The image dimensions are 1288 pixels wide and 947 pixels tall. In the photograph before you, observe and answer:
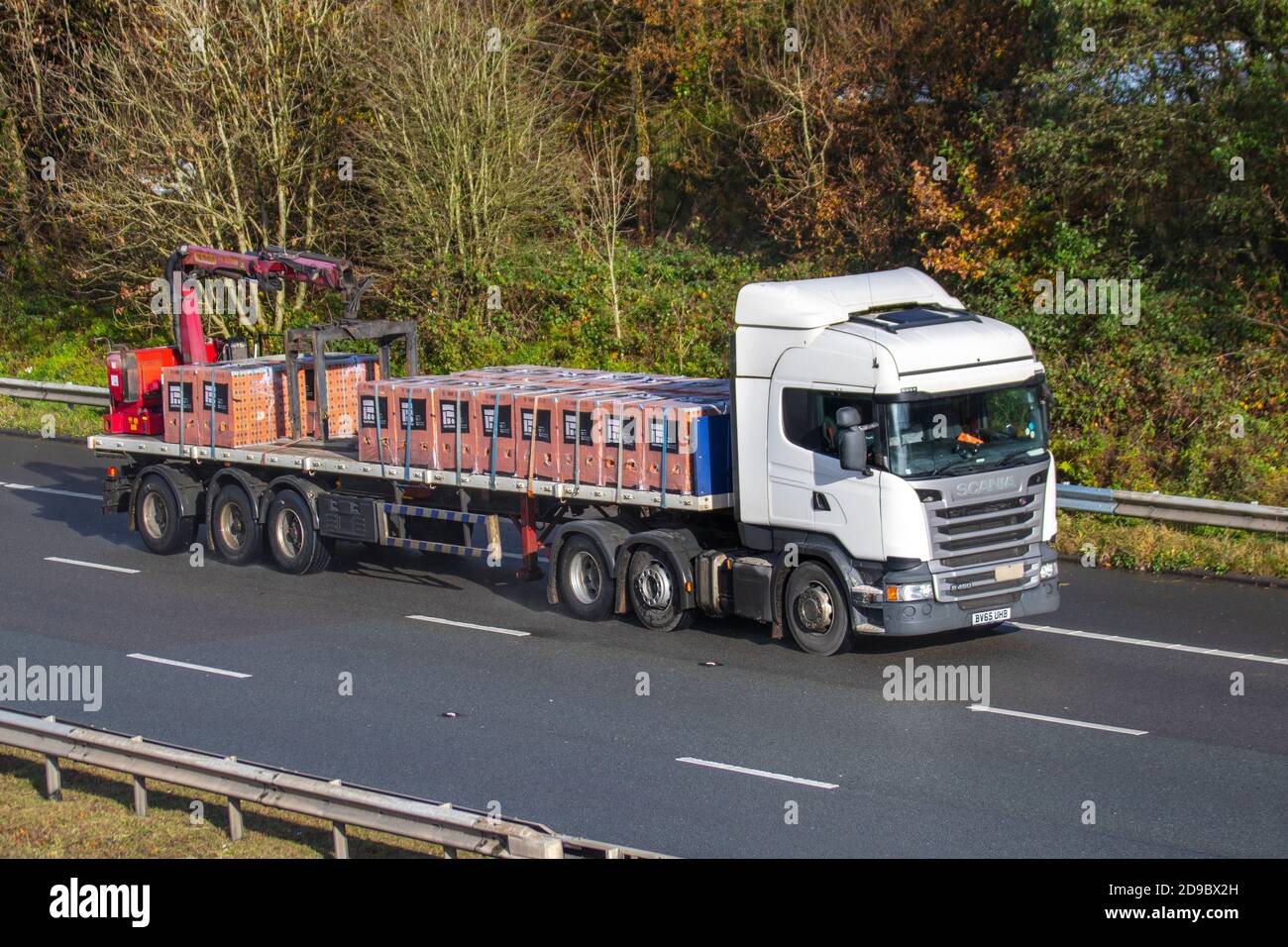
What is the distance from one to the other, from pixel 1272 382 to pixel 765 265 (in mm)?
10953

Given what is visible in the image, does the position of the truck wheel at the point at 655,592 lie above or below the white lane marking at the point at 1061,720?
above

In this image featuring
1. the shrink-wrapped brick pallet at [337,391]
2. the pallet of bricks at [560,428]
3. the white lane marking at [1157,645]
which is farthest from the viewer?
the shrink-wrapped brick pallet at [337,391]

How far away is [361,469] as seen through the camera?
17.2m

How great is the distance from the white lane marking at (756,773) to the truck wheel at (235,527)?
28.4 feet

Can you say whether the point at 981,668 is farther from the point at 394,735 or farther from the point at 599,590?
the point at 394,735

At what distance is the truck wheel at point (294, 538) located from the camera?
58.6 ft

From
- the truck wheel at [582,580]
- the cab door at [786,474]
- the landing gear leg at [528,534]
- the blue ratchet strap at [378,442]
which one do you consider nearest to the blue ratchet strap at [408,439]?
the blue ratchet strap at [378,442]

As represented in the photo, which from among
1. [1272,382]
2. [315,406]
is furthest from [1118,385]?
[315,406]

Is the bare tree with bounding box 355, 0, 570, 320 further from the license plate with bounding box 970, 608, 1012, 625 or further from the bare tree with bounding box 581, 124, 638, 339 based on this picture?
the license plate with bounding box 970, 608, 1012, 625

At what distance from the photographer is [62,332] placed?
36.5m

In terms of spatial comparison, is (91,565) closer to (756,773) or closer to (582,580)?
(582,580)

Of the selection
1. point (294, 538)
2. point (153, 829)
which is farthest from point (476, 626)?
point (153, 829)

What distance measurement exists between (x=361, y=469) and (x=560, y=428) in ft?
9.59

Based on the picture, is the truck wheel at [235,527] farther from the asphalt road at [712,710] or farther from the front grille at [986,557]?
the front grille at [986,557]
